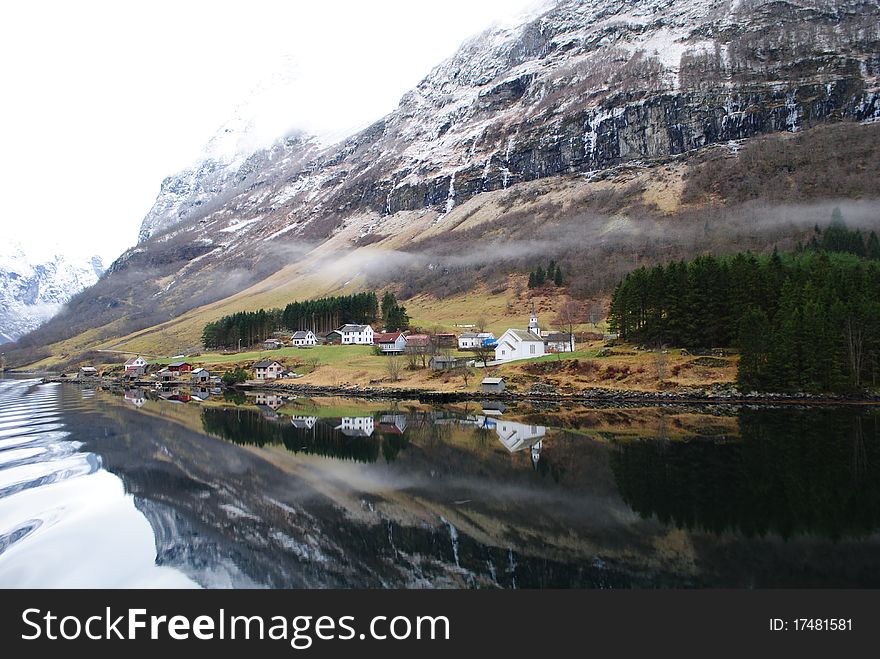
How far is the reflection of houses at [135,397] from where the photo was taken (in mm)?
83625

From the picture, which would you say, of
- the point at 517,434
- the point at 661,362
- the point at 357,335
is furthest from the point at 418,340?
the point at 517,434

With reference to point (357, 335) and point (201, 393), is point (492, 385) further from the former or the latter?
point (201, 393)

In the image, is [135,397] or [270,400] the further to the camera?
[135,397]

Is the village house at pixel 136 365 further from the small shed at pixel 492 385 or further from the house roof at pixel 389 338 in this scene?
the small shed at pixel 492 385

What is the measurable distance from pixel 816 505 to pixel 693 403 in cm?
4064

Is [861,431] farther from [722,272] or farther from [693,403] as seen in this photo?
[722,272]

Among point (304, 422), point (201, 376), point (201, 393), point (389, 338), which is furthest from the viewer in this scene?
point (201, 376)

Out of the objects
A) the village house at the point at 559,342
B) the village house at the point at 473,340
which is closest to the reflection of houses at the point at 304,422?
the village house at the point at 559,342

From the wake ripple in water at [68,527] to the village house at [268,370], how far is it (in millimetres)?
62898

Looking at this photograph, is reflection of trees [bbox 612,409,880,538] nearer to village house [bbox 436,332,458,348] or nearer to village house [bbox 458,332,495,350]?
village house [bbox 458,332,495,350]

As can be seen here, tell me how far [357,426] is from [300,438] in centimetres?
747

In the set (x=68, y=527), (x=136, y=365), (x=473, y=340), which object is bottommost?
(x=68, y=527)

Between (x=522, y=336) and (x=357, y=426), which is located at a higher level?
(x=522, y=336)

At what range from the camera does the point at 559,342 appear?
92.2 meters
